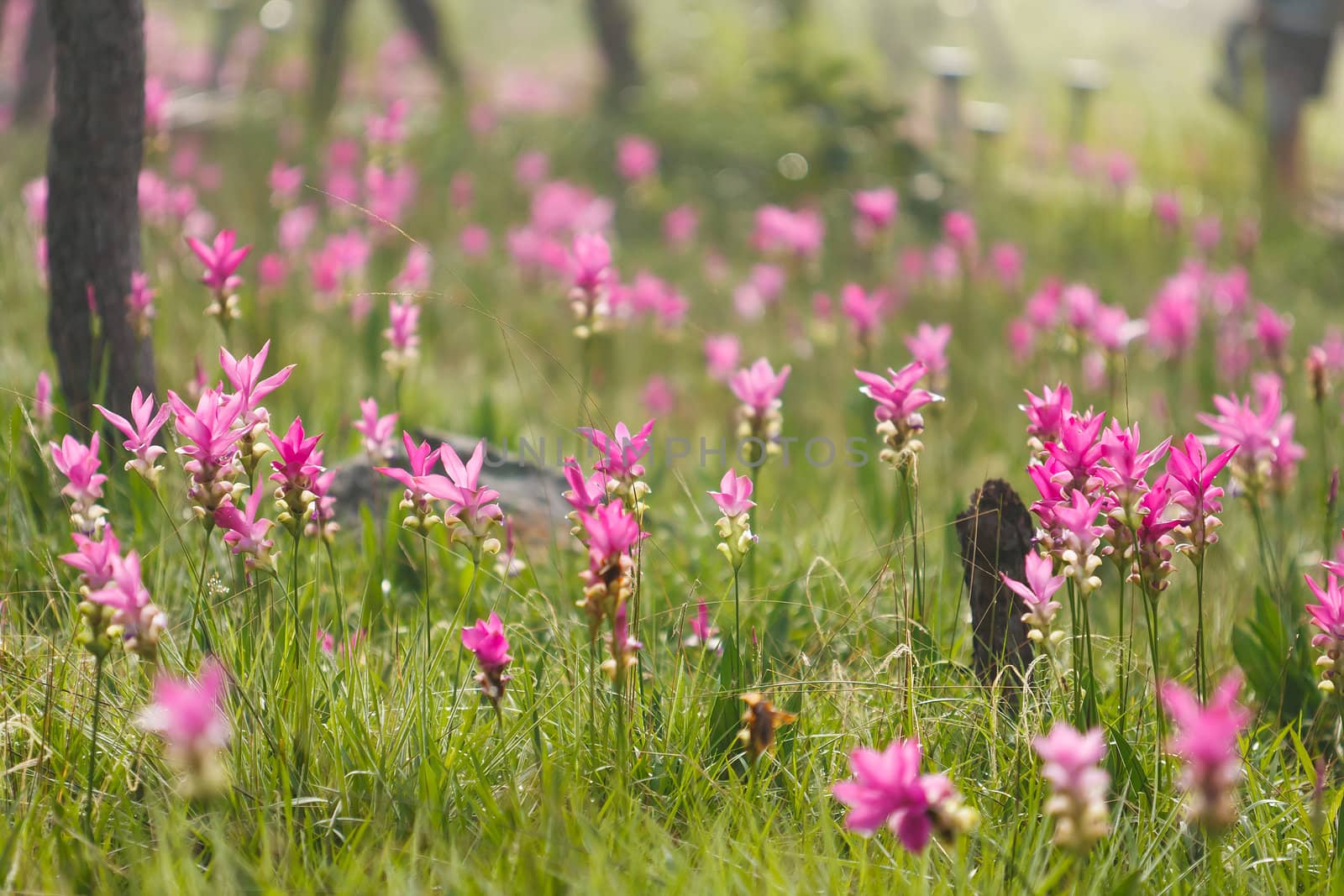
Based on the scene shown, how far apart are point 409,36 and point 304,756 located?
1166 centimetres

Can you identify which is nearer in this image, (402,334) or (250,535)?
(250,535)

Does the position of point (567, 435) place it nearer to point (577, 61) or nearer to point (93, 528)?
point (93, 528)

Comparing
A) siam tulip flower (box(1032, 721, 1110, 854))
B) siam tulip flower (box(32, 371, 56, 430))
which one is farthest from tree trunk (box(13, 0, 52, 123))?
siam tulip flower (box(1032, 721, 1110, 854))

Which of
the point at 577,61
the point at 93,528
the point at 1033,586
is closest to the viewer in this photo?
the point at 1033,586

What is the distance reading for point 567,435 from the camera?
408cm

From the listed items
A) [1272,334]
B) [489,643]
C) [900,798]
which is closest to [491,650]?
[489,643]

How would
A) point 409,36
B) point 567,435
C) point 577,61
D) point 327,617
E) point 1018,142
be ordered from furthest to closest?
point 577,61
point 1018,142
point 409,36
point 567,435
point 327,617

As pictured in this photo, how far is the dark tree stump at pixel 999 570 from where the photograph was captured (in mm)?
2170

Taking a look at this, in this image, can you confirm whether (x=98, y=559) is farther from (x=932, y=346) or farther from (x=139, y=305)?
(x=932, y=346)

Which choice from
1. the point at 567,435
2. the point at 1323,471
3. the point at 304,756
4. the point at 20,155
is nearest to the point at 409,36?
the point at 20,155

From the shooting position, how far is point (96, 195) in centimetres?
285

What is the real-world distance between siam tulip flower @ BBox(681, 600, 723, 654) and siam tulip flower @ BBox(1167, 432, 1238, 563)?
865 millimetres

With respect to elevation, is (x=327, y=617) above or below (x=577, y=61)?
below

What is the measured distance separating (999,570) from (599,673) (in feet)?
2.63
